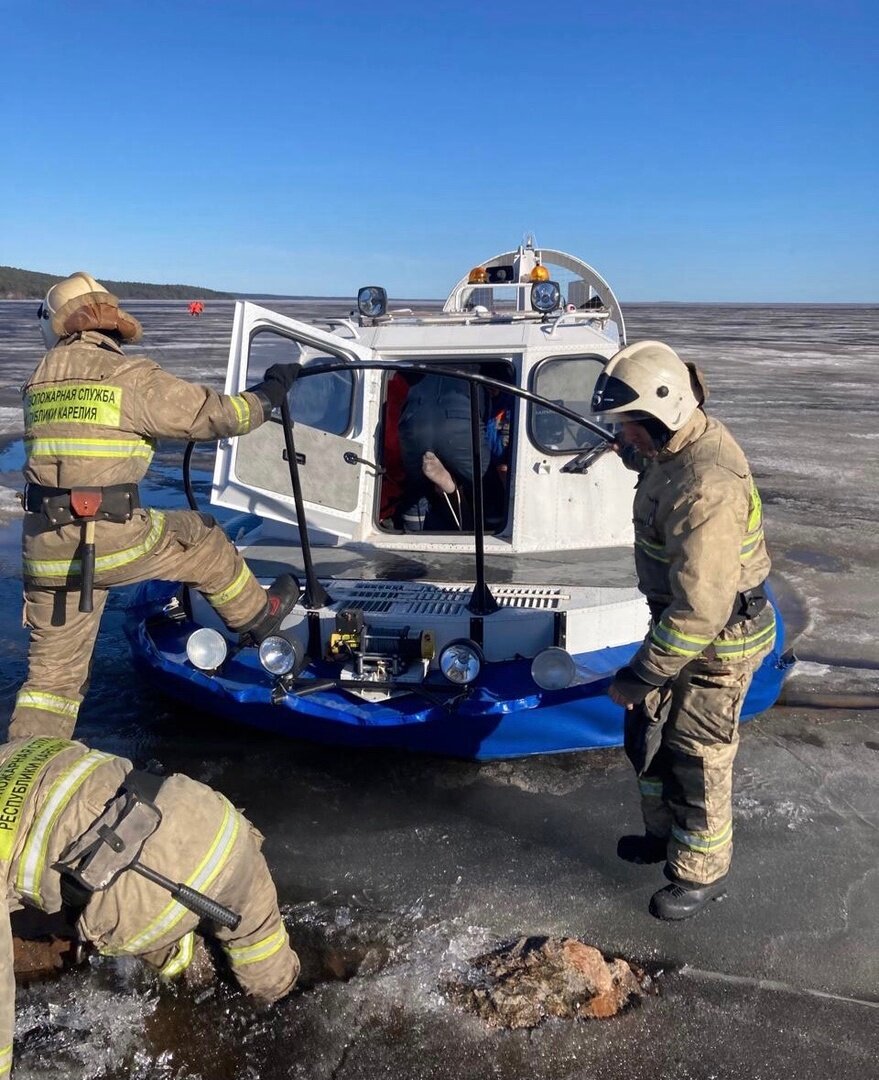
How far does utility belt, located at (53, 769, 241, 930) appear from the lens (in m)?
2.17

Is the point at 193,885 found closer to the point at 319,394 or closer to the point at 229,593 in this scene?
the point at 229,593

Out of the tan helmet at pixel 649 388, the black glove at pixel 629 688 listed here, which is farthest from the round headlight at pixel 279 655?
the tan helmet at pixel 649 388

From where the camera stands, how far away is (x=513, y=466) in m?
5.12

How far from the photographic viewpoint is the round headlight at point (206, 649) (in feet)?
13.1

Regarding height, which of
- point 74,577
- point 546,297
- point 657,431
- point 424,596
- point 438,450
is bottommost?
point 424,596

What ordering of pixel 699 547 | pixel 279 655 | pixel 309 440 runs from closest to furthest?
1. pixel 699 547
2. pixel 279 655
3. pixel 309 440

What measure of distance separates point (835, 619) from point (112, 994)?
15.8 ft

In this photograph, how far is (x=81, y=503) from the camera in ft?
10.8

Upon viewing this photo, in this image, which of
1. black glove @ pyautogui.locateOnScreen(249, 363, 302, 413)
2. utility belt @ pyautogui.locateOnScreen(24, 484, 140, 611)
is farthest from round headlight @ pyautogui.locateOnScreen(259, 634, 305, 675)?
black glove @ pyautogui.locateOnScreen(249, 363, 302, 413)

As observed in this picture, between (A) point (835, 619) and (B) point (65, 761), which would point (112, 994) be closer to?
(B) point (65, 761)

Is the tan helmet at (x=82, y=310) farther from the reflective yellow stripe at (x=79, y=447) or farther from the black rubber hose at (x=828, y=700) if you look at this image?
the black rubber hose at (x=828, y=700)

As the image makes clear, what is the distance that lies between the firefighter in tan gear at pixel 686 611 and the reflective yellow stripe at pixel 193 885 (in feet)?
4.18

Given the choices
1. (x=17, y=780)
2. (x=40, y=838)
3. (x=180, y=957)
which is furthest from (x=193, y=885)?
(x=180, y=957)

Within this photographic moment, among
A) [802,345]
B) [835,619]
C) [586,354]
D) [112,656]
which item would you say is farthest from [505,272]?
[802,345]
